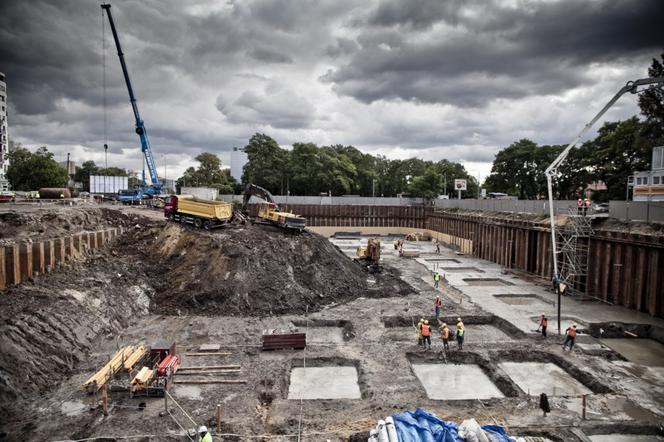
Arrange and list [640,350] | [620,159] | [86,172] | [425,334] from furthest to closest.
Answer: [86,172]
[620,159]
[640,350]
[425,334]

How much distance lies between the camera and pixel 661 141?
32.6m

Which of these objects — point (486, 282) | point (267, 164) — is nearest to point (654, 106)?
point (486, 282)

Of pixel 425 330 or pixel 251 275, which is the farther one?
pixel 251 275

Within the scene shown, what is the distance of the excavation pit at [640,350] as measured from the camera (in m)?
15.7

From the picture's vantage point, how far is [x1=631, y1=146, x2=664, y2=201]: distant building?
87.4 ft

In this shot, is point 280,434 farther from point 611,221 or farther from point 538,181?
point 538,181

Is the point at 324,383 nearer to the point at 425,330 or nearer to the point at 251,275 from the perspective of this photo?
the point at 425,330

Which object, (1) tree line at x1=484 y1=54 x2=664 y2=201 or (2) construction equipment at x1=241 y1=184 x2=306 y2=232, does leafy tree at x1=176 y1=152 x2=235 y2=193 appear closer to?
(2) construction equipment at x1=241 y1=184 x2=306 y2=232

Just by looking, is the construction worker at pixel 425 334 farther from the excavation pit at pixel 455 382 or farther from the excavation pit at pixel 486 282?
the excavation pit at pixel 486 282

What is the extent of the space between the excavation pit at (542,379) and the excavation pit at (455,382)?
1.04m

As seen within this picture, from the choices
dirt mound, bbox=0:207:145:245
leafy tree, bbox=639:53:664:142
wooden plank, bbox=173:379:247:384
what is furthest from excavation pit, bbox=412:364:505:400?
leafy tree, bbox=639:53:664:142

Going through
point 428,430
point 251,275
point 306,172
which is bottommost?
point 428,430

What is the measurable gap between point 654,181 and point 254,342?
28.6m

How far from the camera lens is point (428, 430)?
9086 millimetres
